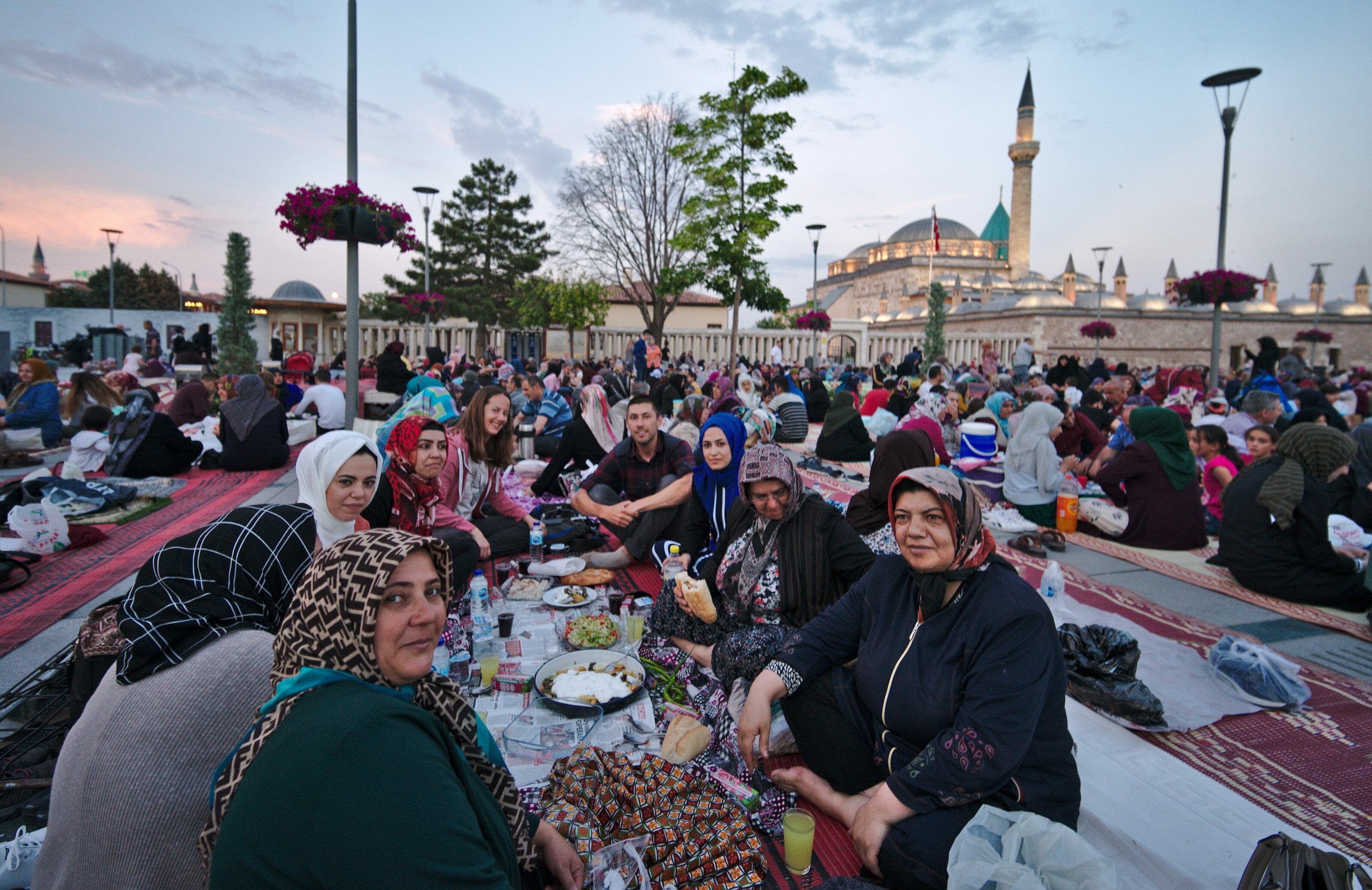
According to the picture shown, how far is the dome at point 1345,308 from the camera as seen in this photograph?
131 feet

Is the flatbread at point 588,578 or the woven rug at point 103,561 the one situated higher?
the flatbread at point 588,578

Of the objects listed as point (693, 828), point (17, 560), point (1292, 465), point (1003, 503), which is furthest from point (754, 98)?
point (693, 828)

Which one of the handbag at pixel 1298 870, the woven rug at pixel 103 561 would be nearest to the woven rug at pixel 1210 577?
the handbag at pixel 1298 870

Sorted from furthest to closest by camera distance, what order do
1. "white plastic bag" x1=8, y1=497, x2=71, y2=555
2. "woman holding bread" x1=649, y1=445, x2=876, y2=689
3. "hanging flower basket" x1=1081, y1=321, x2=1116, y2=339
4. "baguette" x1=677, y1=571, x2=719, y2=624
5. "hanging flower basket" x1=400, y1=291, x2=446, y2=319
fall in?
"hanging flower basket" x1=1081, y1=321, x2=1116, y2=339 → "hanging flower basket" x1=400, y1=291, x2=446, y2=319 → "white plastic bag" x1=8, y1=497, x2=71, y2=555 → "baguette" x1=677, y1=571, x2=719, y2=624 → "woman holding bread" x1=649, y1=445, x2=876, y2=689

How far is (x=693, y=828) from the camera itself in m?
2.12

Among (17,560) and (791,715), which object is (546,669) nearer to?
(791,715)

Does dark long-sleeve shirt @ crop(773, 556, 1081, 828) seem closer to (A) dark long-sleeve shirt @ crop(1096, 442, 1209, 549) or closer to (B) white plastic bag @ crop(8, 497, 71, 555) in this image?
(A) dark long-sleeve shirt @ crop(1096, 442, 1209, 549)

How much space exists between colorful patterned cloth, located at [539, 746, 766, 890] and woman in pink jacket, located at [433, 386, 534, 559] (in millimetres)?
2871

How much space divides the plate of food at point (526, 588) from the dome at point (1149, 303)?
42.6 m

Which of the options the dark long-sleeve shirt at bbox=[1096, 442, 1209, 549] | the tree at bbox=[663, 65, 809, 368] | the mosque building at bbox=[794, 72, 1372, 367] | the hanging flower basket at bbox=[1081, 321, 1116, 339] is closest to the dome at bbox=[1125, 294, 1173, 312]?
the mosque building at bbox=[794, 72, 1372, 367]

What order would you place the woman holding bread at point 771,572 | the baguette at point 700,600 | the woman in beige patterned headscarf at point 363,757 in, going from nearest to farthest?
the woman in beige patterned headscarf at point 363,757 < the woman holding bread at point 771,572 < the baguette at point 700,600

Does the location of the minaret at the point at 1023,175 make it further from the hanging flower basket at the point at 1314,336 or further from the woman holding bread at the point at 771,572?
the woman holding bread at the point at 771,572

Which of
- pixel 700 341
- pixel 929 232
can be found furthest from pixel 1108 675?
pixel 929 232

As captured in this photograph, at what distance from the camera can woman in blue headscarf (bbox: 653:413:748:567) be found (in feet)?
13.6
